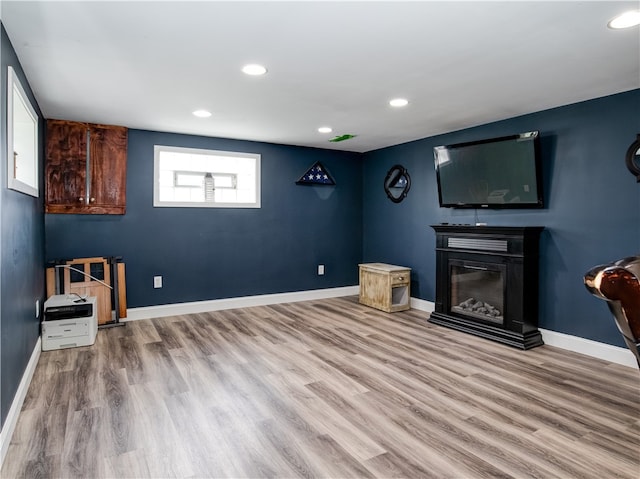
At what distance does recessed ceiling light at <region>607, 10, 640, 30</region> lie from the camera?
194 centimetres

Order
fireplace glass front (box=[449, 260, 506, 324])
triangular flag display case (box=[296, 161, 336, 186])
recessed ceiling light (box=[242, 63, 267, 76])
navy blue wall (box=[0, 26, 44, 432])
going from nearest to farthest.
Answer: navy blue wall (box=[0, 26, 44, 432]), recessed ceiling light (box=[242, 63, 267, 76]), fireplace glass front (box=[449, 260, 506, 324]), triangular flag display case (box=[296, 161, 336, 186])

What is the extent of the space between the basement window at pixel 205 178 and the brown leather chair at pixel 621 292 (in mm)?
4414

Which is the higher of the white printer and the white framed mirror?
the white framed mirror

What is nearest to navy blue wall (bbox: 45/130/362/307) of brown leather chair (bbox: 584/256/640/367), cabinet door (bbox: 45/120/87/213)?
cabinet door (bbox: 45/120/87/213)

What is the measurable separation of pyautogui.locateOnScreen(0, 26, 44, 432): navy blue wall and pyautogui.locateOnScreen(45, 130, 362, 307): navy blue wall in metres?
1.15

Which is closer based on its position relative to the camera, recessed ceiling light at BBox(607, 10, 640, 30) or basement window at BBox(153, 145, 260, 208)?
recessed ceiling light at BBox(607, 10, 640, 30)

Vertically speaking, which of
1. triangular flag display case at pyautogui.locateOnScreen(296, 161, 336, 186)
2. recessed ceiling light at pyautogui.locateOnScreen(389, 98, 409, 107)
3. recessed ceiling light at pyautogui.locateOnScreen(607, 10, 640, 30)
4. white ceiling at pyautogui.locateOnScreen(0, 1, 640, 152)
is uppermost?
recessed ceiling light at pyautogui.locateOnScreen(389, 98, 409, 107)

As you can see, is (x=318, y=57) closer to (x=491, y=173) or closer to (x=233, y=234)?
(x=491, y=173)

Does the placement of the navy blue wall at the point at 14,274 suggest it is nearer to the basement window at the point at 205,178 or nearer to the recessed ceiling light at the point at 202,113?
the recessed ceiling light at the point at 202,113

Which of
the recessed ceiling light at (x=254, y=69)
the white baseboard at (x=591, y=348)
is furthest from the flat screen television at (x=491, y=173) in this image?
the recessed ceiling light at (x=254, y=69)

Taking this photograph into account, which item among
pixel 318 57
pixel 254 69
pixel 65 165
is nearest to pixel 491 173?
pixel 318 57

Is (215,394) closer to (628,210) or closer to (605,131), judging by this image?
(628,210)

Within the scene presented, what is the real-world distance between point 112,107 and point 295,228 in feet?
8.95

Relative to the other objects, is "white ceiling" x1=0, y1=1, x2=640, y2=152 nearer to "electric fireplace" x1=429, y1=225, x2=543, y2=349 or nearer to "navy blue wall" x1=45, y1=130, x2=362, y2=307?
"navy blue wall" x1=45, y1=130, x2=362, y2=307
